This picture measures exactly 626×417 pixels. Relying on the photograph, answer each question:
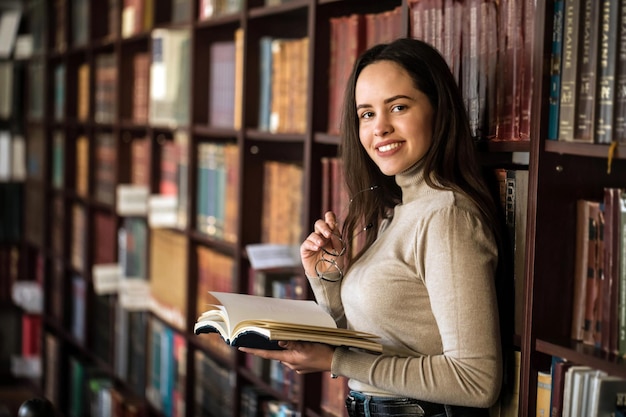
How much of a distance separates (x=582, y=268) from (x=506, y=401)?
292 millimetres

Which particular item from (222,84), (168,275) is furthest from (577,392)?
(168,275)

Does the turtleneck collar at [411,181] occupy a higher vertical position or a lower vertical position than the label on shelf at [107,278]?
higher

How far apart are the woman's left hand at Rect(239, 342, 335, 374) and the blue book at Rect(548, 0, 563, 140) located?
552 millimetres

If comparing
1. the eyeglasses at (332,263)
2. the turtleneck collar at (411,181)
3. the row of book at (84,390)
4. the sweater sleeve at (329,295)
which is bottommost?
the row of book at (84,390)

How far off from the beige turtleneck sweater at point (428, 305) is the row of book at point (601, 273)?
149 millimetres

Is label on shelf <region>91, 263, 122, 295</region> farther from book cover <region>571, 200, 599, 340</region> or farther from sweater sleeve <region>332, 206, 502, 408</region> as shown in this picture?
book cover <region>571, 200, 599, 340</region>

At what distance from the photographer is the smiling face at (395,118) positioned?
5.53 ft

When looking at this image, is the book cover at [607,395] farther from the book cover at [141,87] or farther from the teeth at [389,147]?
the book cover at [141,87]

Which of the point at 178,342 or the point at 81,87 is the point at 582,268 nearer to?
the point at 178,342

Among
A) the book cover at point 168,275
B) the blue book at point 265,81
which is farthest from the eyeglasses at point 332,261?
the book cover at point 168,275

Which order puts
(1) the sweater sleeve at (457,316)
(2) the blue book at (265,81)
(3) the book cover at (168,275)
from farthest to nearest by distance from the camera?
(3) the book cover at (168,275), (2) the blue book at (265,81), (1) the sweater sleeve at (457,316)

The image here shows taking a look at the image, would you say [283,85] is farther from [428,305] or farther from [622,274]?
[622,274]

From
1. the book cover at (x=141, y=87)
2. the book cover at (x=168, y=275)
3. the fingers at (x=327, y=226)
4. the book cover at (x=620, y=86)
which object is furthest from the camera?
the book cover at (x=141, y=87)

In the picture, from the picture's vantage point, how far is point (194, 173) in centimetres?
309
